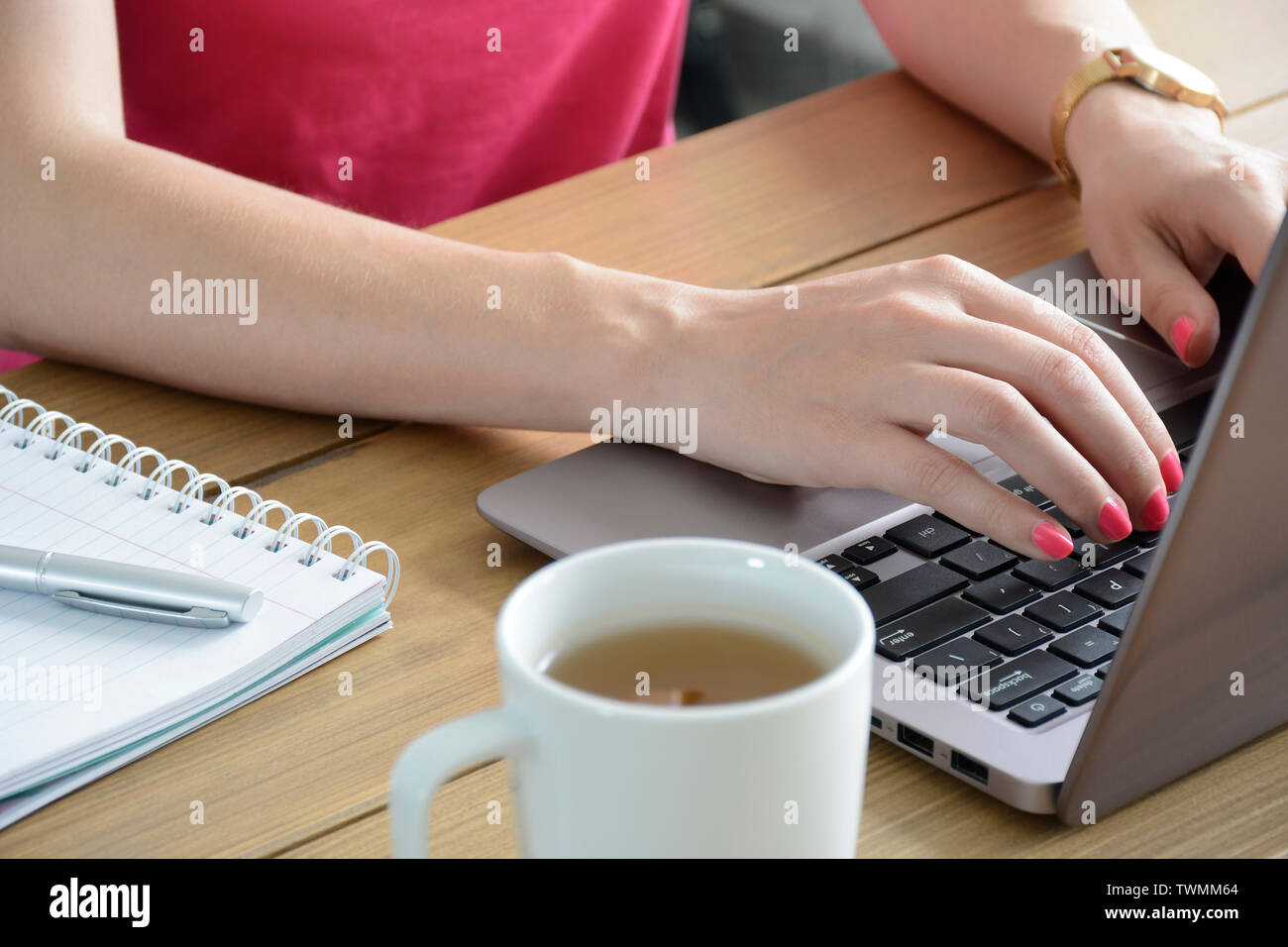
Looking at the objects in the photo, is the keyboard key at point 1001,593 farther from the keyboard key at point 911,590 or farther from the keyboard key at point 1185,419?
the keyboard key at point 1185,419

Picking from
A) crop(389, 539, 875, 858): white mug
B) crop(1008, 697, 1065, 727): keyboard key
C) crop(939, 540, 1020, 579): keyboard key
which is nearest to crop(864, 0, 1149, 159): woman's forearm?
crop(939, 540, 1020, 579): keyboard key

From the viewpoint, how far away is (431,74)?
1090mm

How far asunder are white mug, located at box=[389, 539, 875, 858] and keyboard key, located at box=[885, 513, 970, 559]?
202 millimetres

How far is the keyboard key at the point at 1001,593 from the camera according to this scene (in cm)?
51

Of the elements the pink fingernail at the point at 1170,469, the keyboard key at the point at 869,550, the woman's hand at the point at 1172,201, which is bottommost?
the keyboard key at the point at 869,550

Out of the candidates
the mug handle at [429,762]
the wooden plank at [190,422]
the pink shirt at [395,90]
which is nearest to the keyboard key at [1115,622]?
the mug handle at [429,762]

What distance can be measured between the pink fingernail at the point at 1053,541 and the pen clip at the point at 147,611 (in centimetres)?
31

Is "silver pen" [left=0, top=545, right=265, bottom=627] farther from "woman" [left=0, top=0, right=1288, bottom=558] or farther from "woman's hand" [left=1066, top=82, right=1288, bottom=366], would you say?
"woman's hand" [left=1066, top=82, right=1288, bottom=366]

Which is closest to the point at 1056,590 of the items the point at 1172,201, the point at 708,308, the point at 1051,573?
the point at 1051,573

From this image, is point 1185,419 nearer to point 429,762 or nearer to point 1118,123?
point 1118,123

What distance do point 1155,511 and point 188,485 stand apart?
0.41 metres

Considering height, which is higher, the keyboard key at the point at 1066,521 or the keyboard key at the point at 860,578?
the keyboard key at the point at 1066,521

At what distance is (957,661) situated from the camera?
0.47 metres
